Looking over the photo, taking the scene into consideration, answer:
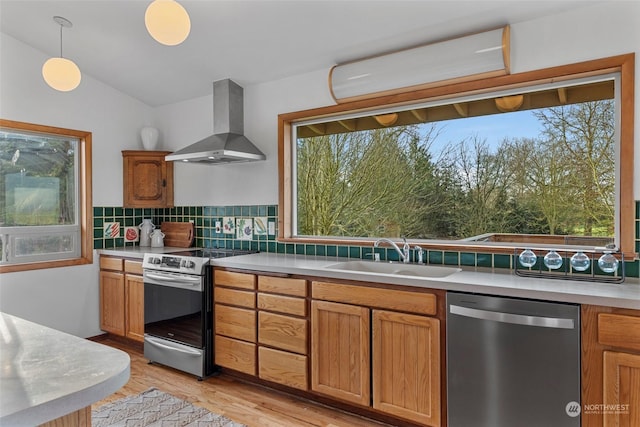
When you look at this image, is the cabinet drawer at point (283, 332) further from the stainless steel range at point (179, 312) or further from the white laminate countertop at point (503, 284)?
the stainless steel range at point (179, 312)

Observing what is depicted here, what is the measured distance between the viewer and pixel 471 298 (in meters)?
2.04

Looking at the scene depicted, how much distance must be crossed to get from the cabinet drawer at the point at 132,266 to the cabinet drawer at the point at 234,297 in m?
0.92

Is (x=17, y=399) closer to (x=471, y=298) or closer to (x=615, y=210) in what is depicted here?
(x=471, y=298)

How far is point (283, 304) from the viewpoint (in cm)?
272

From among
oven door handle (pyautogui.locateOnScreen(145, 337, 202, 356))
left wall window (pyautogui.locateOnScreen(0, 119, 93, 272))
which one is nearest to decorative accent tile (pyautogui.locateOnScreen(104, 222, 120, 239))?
left wall window (pyautogui.locateOnScreen(0, 119, 93, 272))

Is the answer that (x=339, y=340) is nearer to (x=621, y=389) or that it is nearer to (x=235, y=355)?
(x=235, y=355)

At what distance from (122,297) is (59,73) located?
2.02m

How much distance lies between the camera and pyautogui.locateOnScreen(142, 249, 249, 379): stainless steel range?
3.05 m

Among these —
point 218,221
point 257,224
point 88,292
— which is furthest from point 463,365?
point 88,292

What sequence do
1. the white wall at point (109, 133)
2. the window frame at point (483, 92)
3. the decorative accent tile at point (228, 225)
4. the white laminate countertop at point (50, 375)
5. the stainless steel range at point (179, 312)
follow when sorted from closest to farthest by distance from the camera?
the white laminate countertop at point (50, 375) < the window frame at point (483, 92) < the stainless steel range at point (179, 312) < the white wall at point (109, 133) < the decorative accent tile at point (228, 225)

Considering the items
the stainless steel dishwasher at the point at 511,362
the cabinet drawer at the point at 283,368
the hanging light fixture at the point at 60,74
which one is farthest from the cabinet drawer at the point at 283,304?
the hanging light fixture at the point at 60,74

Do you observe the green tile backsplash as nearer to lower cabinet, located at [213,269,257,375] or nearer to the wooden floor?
lower cabinet, located at [213,269,257,375]

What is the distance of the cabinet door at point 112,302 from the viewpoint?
147 inches

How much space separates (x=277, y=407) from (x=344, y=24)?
2541mm
